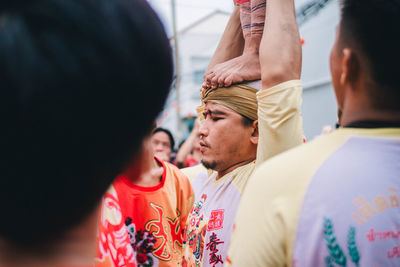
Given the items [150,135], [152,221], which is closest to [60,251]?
[150,135]

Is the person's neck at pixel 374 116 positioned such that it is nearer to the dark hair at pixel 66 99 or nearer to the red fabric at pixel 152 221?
the dark hair at pixel 66 99

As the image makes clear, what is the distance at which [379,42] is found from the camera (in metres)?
0.94

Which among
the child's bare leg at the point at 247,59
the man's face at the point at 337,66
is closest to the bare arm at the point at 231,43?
the child's bare leg at the point at 247,59

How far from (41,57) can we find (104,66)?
89 mm

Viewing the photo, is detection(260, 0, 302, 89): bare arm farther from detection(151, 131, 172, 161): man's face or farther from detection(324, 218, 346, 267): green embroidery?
detection(151, 131, 172, 161): man's face

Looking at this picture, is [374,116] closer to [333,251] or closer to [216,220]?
[333,251]

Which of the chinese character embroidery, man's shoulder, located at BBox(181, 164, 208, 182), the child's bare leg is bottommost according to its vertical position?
the chinese character embroidery

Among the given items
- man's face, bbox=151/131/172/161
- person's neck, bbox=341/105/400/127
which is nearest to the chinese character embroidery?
person's neck, bbox=341/105/400/127

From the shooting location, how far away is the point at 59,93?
0.52 metres

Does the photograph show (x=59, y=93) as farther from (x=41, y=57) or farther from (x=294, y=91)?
(x=294, y=91)

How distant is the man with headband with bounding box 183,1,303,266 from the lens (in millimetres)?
1298

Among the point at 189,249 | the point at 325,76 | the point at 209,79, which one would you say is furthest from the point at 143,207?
the point at 325,76

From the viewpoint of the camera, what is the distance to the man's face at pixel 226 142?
2064 mm

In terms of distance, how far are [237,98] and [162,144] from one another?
10.4ft
